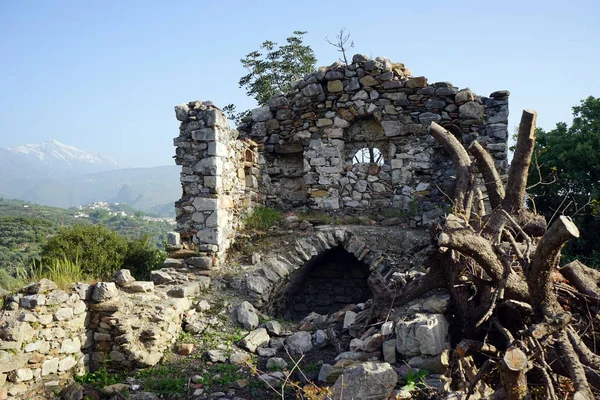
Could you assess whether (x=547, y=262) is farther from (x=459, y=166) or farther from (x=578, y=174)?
(x=578, y=174)

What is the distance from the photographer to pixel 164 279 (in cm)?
714

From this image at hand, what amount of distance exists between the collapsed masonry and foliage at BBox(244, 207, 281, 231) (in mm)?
180

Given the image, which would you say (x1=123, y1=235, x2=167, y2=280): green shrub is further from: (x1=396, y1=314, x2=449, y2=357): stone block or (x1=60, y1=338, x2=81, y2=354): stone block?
(x1=396, y1=314, x2=449, y2=357): stone block

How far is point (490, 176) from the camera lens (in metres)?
6.25

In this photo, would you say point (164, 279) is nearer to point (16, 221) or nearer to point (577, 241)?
point (577, 241)

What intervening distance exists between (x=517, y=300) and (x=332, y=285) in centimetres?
527

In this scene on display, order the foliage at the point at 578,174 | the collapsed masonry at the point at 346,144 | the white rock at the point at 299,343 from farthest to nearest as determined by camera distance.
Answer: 1. the foliage at the point at 578,174
2. the collapsed masonry at the point at 346,144
3. the white rock at the point at 299,343

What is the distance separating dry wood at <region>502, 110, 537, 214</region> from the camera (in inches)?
210

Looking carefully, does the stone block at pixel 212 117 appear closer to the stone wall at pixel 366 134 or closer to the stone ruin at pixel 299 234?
the stone ruin at pixel 299 234

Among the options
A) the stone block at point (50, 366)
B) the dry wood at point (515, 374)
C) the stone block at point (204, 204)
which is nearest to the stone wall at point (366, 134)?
the stone block at point (204, 204)

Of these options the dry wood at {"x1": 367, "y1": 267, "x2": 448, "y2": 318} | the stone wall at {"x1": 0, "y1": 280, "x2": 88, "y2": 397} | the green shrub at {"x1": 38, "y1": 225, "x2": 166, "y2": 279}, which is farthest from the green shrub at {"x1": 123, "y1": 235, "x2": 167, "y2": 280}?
the dry wood at {"x1": 367, "y1": 267, "x2": 448, "y2": 318}

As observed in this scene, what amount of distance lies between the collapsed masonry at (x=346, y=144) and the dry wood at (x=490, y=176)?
240 cm

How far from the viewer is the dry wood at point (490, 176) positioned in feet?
20.3

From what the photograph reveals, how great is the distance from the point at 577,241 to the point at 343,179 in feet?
18.1
